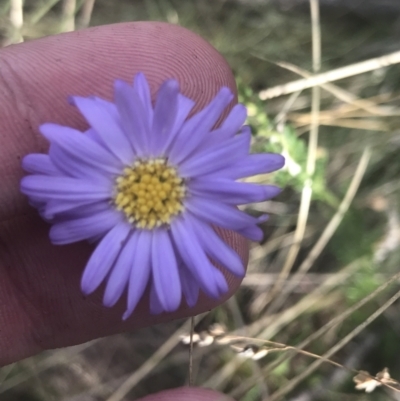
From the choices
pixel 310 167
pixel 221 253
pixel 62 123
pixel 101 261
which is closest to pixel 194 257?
pixel 221 253

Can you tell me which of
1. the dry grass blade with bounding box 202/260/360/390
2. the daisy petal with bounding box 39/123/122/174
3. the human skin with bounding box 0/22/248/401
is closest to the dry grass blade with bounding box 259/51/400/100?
the human skin with bounding box 0/22/248/401

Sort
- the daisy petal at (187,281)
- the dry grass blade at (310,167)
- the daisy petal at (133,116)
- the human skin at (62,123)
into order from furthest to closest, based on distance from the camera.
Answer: the dry grass blade at (310,167)
the human skin at (62,123)
the daisy petal at (187,281)
the daisy petal at (133,116)

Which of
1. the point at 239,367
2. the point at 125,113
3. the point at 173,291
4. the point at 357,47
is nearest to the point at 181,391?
the point at 173,291

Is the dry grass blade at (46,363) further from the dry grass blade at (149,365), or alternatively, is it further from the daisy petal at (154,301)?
the daisy petal at (154,301)

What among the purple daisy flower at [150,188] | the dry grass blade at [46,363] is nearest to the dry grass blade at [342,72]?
the purple daisy flower at [150,188]

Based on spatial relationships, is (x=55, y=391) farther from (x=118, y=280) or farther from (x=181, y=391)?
(x=118, y=280)

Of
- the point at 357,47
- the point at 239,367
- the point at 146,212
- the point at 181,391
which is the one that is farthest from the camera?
the point at 357,47
